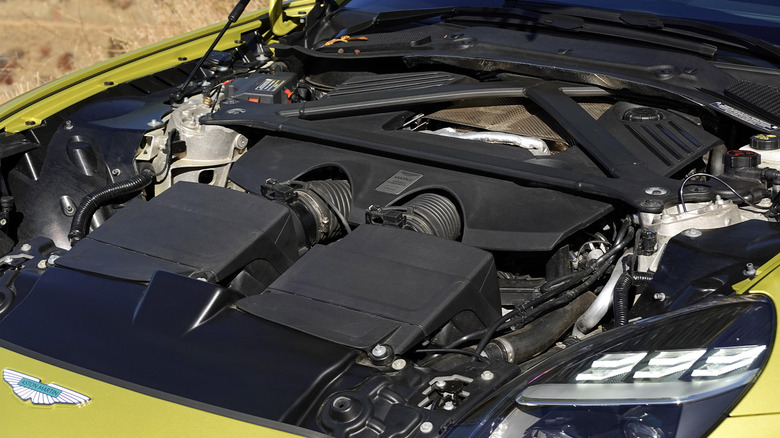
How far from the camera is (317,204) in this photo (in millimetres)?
2414

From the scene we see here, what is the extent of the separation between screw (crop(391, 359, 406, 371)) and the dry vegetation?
22.2 feet

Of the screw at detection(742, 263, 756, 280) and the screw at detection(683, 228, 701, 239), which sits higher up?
the screw at detection(742, 263, 756, 280)

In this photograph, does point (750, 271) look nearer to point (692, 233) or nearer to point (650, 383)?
point (692, 233)

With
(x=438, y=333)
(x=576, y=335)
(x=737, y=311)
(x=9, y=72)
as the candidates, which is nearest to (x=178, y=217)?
(x=438, y=333)

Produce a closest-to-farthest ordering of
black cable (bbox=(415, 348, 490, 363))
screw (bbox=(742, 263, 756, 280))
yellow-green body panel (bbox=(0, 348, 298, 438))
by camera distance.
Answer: yellow-green body panel (bbox=(0, 348, 298, 438)), screw (bbox=(742, 263, 756, 280)), black cable (bbox=(415, 348, 490, 363))

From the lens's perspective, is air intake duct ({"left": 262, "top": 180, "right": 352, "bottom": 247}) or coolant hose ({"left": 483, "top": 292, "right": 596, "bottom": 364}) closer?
coolant hose ({"left": 483, "top": 292, "right": 596, "bottom": 364})

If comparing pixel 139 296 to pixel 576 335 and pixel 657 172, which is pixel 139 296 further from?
pixel 657 172

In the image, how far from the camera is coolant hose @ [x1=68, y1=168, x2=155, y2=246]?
257cm

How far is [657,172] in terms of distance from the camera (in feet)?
7.32

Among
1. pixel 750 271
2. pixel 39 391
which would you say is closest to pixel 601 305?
pixel 750 271

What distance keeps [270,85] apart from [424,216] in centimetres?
106

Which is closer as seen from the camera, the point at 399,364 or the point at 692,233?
the point at 399,364

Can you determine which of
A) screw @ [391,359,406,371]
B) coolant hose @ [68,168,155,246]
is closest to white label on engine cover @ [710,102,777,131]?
screw @ [391,359,406,371]

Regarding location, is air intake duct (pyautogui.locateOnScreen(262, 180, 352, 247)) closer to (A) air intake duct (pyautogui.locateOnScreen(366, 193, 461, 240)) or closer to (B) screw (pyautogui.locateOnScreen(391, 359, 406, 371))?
(A) air intake duct (pyautogui.locateOnScreen(366, 193, 461, 240))
